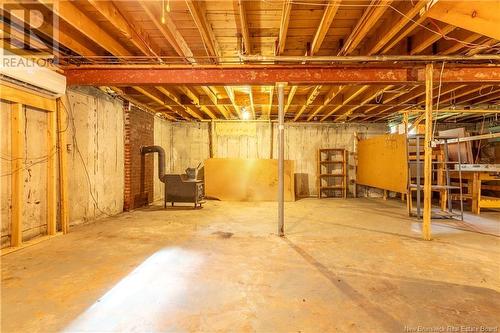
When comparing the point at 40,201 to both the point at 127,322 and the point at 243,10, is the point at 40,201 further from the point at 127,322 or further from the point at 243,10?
the point at 243,10

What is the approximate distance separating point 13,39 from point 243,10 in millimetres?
2753

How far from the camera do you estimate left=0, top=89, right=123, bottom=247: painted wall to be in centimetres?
336

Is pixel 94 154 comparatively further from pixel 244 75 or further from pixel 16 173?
pixel 244 75

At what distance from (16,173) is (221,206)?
4.20 metres

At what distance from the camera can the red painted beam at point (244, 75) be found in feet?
13.0

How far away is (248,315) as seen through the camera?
6.31 ft

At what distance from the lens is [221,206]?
6828mm

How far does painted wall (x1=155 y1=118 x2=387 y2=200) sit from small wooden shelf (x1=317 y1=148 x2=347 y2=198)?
21cm

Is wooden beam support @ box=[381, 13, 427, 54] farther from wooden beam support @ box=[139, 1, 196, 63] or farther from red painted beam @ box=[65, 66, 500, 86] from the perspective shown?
wooden beam support @ box=[139, 1, 196, 63]

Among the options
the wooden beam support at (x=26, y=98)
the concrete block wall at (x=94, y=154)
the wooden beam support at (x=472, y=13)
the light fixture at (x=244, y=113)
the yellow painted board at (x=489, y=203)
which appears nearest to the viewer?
A: the wooden beam support at (x=472, y=13)

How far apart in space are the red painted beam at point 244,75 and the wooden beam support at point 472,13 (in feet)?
4.82

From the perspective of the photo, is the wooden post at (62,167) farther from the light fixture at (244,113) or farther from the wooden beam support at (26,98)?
the light fixture at (244,113)

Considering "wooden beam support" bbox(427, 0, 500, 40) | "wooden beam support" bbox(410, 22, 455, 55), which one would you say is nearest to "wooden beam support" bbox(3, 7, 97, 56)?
"wooden beam support" bbox(427, 0, 500, 40)

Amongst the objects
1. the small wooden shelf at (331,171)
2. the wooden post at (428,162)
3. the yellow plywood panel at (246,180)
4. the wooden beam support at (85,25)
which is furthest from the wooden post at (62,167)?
the small wooden shelf at (331,171)
